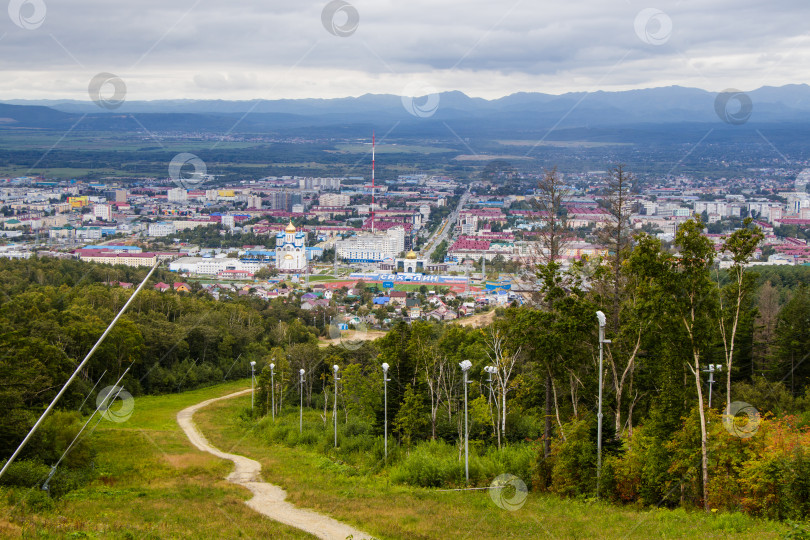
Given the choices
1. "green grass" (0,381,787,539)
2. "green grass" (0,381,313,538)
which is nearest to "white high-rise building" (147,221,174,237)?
"green grass" (0,381,313,538)

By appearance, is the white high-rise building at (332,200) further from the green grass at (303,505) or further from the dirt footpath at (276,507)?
the green grass at (303,505)

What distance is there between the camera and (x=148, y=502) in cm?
1112

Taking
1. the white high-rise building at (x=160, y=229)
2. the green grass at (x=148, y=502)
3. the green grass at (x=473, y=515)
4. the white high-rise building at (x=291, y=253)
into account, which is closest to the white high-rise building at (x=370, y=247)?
the white high-rise building at (x=291, y=253)

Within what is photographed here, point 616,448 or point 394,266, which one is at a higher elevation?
point 616,448

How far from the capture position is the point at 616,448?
10281 millimetres

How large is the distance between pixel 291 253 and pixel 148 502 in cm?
6584

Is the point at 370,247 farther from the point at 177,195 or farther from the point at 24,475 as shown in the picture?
the point at 24,475

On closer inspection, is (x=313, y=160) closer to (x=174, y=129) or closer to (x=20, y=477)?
(x=174, y=129)

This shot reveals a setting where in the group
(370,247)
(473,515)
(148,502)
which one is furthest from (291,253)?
(473,515)

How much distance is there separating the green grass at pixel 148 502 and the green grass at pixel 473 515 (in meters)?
1.08

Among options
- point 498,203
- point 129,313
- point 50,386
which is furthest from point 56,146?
point 50,386

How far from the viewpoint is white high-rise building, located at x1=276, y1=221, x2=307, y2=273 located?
7475 centimetres

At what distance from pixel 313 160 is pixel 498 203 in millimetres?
60476

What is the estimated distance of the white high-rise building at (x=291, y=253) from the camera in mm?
74750
